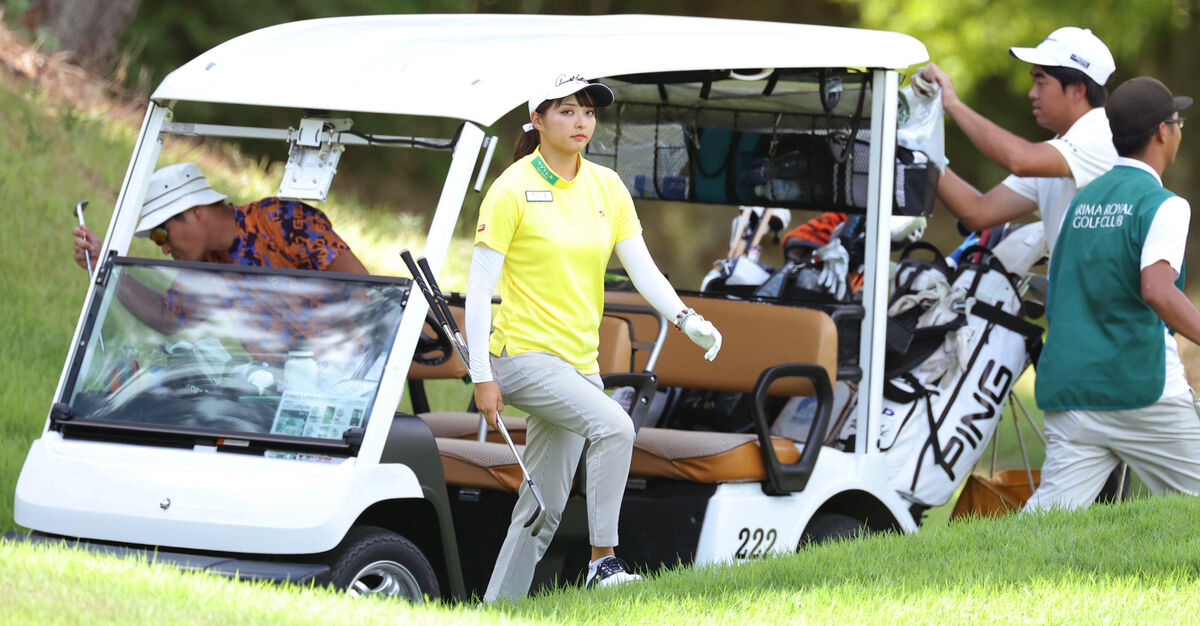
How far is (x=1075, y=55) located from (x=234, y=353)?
350 centimetres

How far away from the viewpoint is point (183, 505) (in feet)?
14.0

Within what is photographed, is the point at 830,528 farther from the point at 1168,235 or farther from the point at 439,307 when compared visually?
the point at 439,307

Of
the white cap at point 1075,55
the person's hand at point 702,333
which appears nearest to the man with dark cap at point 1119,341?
the white cap at point 1075,55

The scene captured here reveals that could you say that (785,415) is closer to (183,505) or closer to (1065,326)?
(1065,326)

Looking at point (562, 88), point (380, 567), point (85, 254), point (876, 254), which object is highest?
point (562, 88)

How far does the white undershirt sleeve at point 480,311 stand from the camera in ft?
14.8

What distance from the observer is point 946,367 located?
21.1 feet

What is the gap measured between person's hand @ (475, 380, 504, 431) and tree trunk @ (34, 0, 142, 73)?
32.9ft

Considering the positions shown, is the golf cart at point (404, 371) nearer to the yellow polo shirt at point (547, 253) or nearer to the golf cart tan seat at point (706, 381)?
the golf cart tan seat at point (706, 381)

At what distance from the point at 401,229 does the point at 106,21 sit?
10.2ft

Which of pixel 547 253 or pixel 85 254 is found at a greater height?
pixel 547 253

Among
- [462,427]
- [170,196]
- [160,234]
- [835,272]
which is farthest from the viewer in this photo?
[835,272]

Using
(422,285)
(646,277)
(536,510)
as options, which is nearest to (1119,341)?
(646,277)

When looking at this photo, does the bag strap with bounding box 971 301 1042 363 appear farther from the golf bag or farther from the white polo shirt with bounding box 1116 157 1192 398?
the white polo shirt with bounding box 1116 157 1192 398
